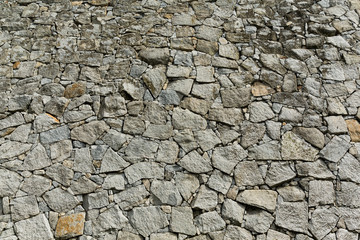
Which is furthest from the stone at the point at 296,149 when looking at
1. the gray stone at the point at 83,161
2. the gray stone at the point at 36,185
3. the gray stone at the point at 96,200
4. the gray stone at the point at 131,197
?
the gray stone at the point at 36,185

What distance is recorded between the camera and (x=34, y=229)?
363 centimetres

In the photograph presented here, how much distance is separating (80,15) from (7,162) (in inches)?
91.8

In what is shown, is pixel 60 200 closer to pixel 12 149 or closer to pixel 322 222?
pixel 12 149

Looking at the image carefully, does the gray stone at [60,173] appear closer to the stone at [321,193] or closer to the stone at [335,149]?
the stone at [321,193]

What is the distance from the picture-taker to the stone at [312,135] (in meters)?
4.00

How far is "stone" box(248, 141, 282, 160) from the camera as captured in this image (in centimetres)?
393

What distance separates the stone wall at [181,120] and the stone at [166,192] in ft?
0.04

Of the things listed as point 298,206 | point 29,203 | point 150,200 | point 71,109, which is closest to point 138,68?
point 71,109

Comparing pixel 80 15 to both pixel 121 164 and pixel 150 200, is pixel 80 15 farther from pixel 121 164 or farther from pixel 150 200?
pixel 150 200

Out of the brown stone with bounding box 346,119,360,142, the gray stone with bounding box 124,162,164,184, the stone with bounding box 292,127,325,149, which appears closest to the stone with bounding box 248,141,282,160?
the stone with bounding box 292,127,325,149

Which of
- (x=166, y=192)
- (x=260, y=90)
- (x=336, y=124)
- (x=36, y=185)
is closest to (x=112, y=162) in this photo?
(x=166, y=192)

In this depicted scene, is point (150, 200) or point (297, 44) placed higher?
point (297, 44)

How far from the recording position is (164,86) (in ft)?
14.5

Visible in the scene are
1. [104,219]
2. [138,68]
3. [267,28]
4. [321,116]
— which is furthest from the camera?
[267,28]
